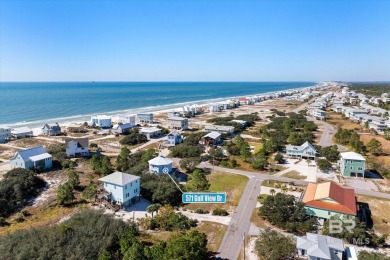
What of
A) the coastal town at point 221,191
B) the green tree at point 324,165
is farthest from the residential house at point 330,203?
the green tree at point 324,165

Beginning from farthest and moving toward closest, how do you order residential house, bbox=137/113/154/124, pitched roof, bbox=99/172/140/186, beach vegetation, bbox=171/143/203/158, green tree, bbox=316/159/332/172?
residential house, bbox=137/113/154/124 < beach vegetation, bbox=171/143/203/158 < green tree, bbox=316/159/332/172 < pitched roof, bbox=99/172/140/186

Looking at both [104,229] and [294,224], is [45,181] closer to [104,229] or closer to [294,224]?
[104,229]

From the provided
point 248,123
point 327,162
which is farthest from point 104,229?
point 248,123

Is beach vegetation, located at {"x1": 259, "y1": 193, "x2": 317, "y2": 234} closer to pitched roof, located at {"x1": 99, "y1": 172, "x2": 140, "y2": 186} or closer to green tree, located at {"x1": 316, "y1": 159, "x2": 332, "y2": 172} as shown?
pitched roof, located at {"x1": 99, "y1": 172, "x2": 140, "y2": 186}

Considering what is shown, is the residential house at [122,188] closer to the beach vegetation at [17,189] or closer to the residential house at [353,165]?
the beach vegetation at [17,189]

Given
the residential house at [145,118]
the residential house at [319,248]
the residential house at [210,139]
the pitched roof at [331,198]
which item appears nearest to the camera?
the residential house at [319,248]

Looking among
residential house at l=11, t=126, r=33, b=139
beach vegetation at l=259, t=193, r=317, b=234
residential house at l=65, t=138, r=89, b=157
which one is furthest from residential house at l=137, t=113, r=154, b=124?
beach vegetation at l=259, t=193, r=317, b=234

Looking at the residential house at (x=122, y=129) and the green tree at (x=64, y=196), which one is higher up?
the residential house at (x=122, y=129)
